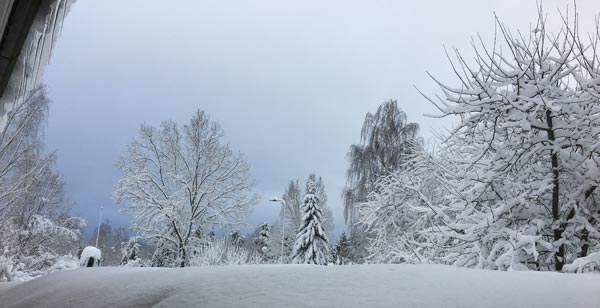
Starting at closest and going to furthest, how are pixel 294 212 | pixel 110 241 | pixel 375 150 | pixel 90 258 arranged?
pixel 90 258 → pixel 375 150 → pixel 294 212 → pixel 110 241

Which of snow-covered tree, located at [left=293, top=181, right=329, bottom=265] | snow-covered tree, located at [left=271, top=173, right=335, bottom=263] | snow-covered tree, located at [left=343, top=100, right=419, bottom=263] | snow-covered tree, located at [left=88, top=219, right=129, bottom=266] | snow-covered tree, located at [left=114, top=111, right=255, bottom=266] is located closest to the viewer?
snow-covered tree, located at [left=343, top=100, right=419, bottom=263]

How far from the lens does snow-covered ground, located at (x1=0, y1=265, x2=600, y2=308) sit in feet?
7.00

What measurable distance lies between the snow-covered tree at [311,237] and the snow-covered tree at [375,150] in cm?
881

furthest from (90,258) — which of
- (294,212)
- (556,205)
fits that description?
(294,212)

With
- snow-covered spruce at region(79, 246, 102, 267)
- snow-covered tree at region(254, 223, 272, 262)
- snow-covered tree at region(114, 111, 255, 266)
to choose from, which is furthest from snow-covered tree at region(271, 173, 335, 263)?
snow-covered spruce at region(79, 246, 102, 267)

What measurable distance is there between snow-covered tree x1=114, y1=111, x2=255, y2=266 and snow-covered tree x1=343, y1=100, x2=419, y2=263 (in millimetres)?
5128

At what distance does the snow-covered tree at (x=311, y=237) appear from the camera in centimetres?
2773

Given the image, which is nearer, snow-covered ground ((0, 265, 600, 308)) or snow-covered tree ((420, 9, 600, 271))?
snow-covered ground ((0, 265, 600, 308))

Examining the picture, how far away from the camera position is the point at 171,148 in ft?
68.4

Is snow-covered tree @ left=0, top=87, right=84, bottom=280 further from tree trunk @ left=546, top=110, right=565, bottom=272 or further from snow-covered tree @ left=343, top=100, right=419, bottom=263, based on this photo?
tree trunk @ left=546, top=110, right=565, bottom=272

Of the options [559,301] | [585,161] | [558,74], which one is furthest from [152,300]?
[558,74]

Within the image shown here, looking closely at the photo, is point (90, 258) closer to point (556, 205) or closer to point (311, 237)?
point (556, 205)

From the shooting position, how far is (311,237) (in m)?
27.8

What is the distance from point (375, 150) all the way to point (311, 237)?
1108 cm
